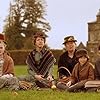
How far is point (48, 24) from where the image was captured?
73062 millimetres

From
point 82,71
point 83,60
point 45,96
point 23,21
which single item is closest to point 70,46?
point 83,60

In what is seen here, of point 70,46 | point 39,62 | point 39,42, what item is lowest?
point 39,62

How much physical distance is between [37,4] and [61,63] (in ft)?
200

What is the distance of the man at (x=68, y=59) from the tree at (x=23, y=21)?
5341 centimetres

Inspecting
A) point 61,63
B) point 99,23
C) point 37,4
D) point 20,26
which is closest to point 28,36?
point 20,26

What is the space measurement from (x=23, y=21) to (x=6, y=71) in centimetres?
5912

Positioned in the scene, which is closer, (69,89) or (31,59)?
(69,89)

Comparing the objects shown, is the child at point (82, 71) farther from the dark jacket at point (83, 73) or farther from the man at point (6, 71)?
the man at point (6, 71)

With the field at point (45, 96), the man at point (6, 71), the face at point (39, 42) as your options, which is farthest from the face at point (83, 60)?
the man at point (6, 71)

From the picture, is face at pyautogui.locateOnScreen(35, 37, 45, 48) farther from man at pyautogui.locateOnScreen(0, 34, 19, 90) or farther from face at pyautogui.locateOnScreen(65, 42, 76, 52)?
man at pyautogui.locateOnScreen(0, 34, 19, 90)

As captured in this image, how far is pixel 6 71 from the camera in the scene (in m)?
10.7

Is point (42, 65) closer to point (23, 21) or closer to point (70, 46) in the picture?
point (70, 46)

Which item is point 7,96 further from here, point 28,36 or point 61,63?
point 28,36

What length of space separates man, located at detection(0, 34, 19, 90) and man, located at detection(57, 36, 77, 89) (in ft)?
4.81
